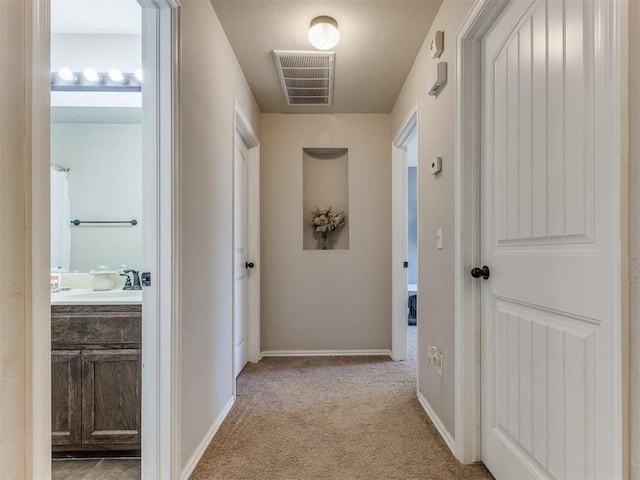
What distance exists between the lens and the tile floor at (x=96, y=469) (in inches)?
61.5

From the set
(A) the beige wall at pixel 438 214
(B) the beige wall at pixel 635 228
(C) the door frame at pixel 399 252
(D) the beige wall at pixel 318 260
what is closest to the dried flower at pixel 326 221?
(D) the beige wall at pixel 318 260

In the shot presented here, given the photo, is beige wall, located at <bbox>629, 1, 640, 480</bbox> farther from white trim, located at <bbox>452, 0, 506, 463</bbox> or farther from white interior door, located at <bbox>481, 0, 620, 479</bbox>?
white trim, located at <bbox>452, 0, 506, 463</bbox>

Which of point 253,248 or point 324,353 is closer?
point 253,248

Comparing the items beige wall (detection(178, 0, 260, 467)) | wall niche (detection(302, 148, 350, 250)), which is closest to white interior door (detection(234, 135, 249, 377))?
beige wall (detection(178, 0, 260, 467))

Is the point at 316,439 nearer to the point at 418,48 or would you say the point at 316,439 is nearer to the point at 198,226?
the point at 198,226

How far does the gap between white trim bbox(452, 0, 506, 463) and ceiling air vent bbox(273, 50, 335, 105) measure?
1.03 metres

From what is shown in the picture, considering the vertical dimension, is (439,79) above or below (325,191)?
above

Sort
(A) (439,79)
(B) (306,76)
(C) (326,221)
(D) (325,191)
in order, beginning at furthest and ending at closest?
(D) (325,191), (C) (326,221), (B) (306,76), (A) (439,79)

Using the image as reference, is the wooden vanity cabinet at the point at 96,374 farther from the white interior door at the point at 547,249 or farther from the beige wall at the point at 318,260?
A: the beige wall at the point at 318,260

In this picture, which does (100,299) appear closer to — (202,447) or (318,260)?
(202,447)

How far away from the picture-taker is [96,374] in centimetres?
159

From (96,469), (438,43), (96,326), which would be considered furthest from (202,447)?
(438,43)

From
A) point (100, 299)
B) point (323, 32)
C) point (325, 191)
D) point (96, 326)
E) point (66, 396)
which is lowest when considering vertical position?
point (66, 396)

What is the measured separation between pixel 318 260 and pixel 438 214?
5.35ft
